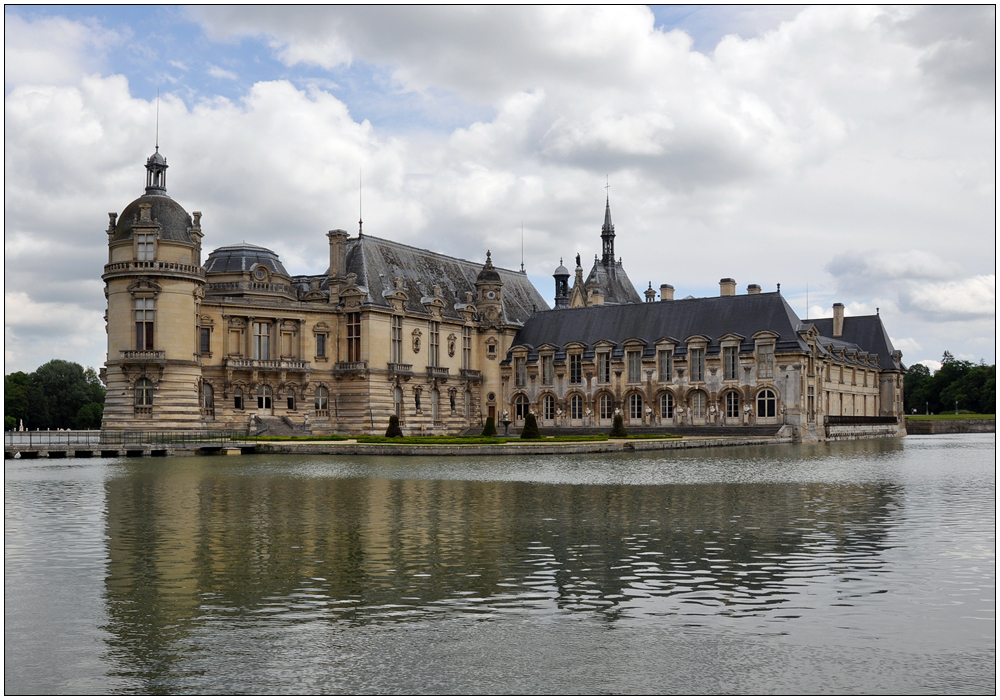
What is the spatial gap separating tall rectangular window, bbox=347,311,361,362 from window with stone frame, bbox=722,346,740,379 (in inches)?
1113

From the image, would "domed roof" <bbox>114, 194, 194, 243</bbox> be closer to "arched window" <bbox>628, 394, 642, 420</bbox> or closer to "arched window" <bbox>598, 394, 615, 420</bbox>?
"arched window" <bbox>598, 394, 615, 420</bbox>

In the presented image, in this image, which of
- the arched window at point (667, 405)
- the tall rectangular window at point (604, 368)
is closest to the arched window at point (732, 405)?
the arched window at point (667, 405)

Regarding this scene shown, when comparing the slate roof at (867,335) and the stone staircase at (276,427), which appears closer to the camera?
the stone staircase at (276,427)

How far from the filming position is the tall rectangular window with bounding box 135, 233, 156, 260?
63.1 m

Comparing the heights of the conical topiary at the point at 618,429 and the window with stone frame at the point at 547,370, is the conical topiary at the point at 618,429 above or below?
below

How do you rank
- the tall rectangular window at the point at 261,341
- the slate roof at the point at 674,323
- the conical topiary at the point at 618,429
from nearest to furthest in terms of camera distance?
the conical topiary at the point at 618,429
the tall rectangular window at the point at 261,341
the slate roof at the point at 674,323

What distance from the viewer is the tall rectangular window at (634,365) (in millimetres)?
81688

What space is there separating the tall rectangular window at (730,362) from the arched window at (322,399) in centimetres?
3057

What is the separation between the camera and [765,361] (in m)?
75.6

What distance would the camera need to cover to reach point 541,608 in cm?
1306

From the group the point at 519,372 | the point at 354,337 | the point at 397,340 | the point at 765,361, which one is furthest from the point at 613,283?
the point at 354,337

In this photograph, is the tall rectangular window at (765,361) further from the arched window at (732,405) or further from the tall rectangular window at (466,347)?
the tall rectangular window at (466,347)

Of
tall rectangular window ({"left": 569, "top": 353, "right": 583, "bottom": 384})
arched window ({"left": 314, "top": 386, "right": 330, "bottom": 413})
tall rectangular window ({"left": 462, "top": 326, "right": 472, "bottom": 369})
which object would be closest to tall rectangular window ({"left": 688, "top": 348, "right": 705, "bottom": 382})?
tall rectangular window ({"left": 569, "top": 353, "right": 583, "bottom": 384})

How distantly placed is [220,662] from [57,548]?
933cm
